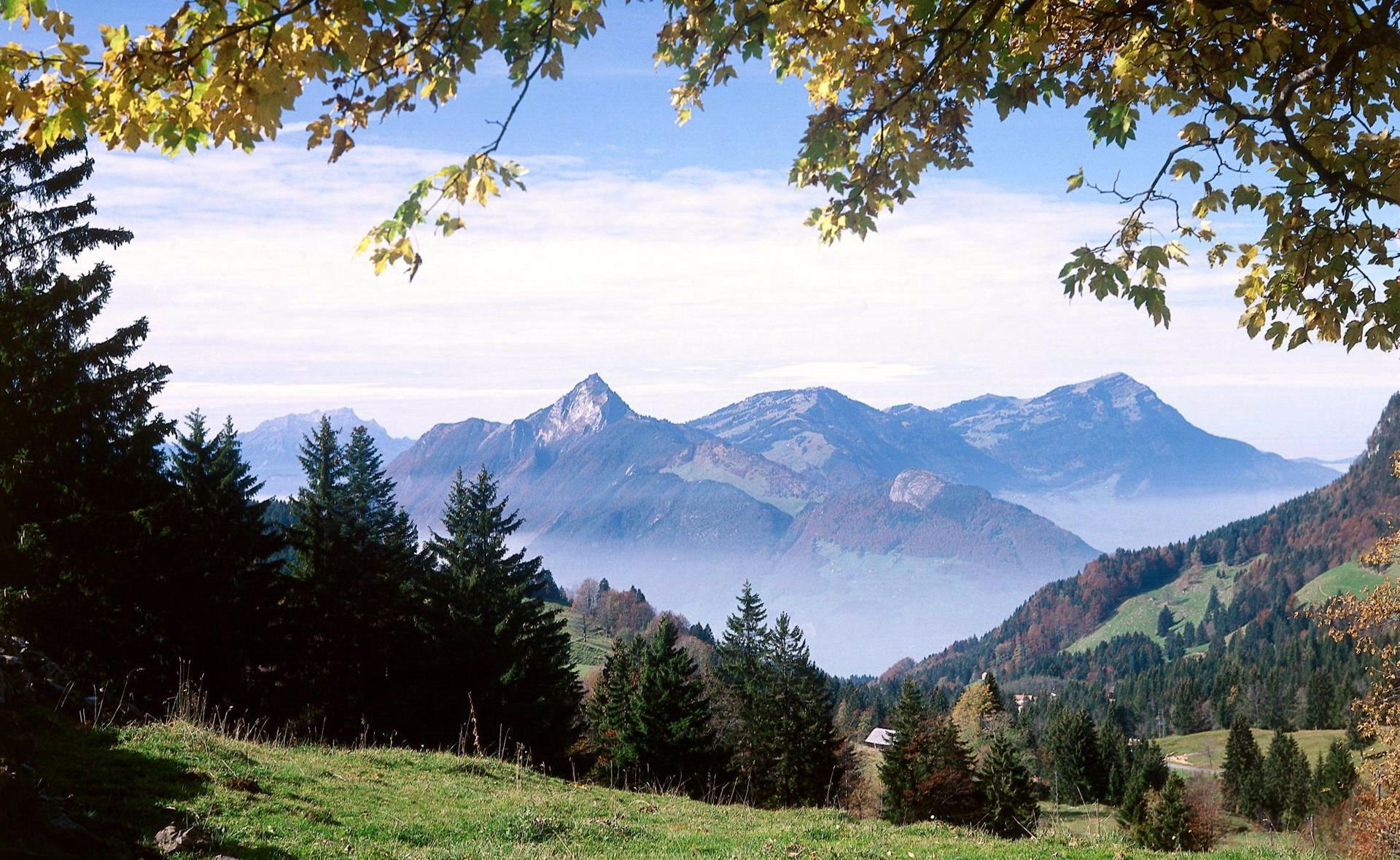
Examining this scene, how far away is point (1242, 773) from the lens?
93312 millimetres

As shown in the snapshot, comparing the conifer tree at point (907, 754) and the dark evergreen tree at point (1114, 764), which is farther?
the dark evergreen tree at point (1114, 764)

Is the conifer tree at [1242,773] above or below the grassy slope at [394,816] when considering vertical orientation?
below

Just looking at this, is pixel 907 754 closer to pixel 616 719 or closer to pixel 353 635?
pixel 616 719

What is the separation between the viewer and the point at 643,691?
1564 inches

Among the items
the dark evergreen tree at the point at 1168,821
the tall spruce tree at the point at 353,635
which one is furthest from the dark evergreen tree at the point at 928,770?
the tall spruce tree at the point at 353,635

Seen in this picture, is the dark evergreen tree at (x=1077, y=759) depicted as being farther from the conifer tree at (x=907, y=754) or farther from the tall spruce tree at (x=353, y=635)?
the tall spruce tree at (x=353, y=635)

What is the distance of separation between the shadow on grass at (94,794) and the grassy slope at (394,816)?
0.03m

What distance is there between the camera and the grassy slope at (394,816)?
7.96 metres

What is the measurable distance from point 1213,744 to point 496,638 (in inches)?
5870

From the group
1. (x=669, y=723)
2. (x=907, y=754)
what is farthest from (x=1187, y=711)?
(x=669, y=723)

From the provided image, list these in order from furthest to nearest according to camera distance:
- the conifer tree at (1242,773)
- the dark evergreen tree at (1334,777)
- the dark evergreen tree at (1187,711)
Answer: the dark evergreen tree at (1187,711) → the conifer tree at (1242,773) → the dark evergreen tree at (1334,777)

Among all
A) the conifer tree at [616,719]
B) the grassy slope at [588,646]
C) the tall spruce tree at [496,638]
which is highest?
the tall spruce tree at [496,638]

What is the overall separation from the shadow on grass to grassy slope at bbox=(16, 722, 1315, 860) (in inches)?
1.1

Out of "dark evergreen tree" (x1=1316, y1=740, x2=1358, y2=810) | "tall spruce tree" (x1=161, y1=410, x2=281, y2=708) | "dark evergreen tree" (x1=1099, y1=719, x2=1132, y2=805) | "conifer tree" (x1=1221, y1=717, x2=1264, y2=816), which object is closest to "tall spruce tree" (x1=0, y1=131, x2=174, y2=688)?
"tall spruce tree" (x1=161, y1=410, x2=281, y2=708)
